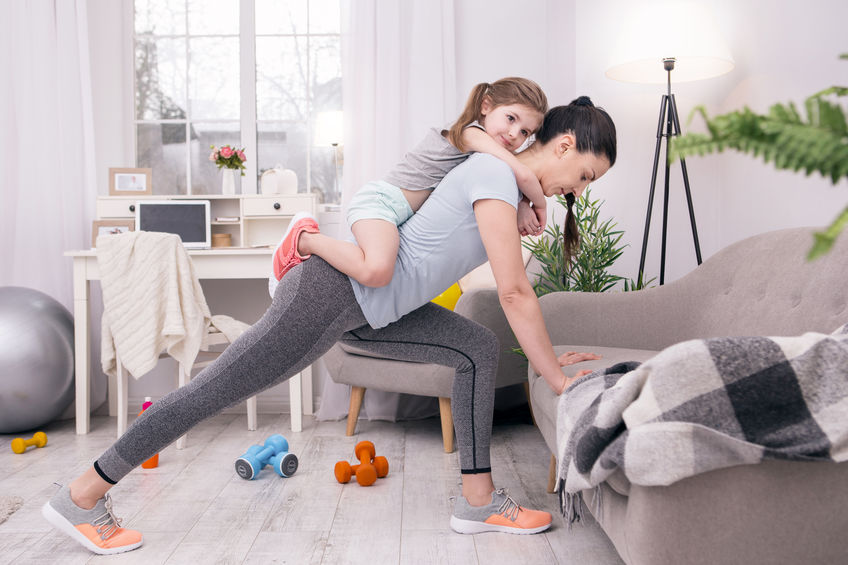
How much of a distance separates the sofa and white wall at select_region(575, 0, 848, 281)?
0.48 metres

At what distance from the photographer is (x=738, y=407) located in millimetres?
951

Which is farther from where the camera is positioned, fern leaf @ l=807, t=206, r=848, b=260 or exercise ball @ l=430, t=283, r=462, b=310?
exercise ball @ l=430, t=283, r=462, b=310

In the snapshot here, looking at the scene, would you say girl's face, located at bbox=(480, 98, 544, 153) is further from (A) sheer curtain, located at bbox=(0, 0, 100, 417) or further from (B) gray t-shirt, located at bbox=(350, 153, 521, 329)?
(A) sheer curtain, located at bbox=(0, 0, 100, 417)

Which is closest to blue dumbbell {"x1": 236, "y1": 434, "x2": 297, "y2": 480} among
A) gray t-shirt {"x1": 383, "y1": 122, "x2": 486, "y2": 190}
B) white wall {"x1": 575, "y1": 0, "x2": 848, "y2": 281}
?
gray t-shirt {"x1": 383, "y1": 122, "x2": 486, "y2": 190}

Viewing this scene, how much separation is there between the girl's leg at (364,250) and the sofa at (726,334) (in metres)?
0.51

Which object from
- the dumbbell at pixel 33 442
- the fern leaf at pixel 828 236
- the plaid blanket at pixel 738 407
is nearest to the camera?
the fern leaf at pixel 828 236

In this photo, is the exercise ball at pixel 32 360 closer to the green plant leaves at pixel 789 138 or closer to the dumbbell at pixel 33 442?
the dumbbell at pixel 33 442

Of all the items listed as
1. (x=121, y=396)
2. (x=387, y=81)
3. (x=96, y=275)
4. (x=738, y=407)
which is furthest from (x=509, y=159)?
(x=96, y=275)

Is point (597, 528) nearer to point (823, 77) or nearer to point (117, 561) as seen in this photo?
point (117, 561)

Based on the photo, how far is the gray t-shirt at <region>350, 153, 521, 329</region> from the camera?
164 cm

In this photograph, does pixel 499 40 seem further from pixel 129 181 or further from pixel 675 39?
pixel 129 181

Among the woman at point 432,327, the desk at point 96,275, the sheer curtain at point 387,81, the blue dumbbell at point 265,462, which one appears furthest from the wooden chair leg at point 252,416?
the woman at point 432,327

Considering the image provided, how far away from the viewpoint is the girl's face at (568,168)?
5.44 feet

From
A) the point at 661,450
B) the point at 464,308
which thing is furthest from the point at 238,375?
the point at 464,308
